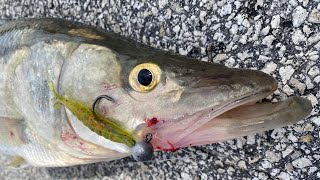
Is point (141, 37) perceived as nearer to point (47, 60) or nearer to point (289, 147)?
point (47, 60)

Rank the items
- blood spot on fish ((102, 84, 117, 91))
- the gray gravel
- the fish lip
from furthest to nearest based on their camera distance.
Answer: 1. the gray gravel
2. blood spot on fish ((102, 84, 117, 91))
3. the fish lip

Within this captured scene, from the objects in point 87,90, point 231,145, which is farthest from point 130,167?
point 87,90

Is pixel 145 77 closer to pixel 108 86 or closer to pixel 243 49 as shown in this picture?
pixel 108 86

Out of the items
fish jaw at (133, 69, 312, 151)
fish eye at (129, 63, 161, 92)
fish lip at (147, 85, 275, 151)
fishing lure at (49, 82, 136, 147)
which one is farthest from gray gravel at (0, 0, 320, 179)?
fishing lure at (49, 82, 136, 147)

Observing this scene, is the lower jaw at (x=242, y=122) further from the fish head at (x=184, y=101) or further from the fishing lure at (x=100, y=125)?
the fishing lure at (x=100, y=125)

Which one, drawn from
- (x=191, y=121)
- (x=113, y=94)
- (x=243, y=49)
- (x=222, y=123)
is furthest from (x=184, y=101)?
(x=243, y=49)

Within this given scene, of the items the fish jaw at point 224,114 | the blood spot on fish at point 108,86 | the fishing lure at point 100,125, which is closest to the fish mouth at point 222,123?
the fish jaw at point 224,114

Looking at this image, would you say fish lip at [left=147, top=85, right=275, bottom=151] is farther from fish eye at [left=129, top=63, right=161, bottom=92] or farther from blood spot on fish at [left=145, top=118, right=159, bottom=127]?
fish eye at [left=129, top=63, right=161, bottom=92]
